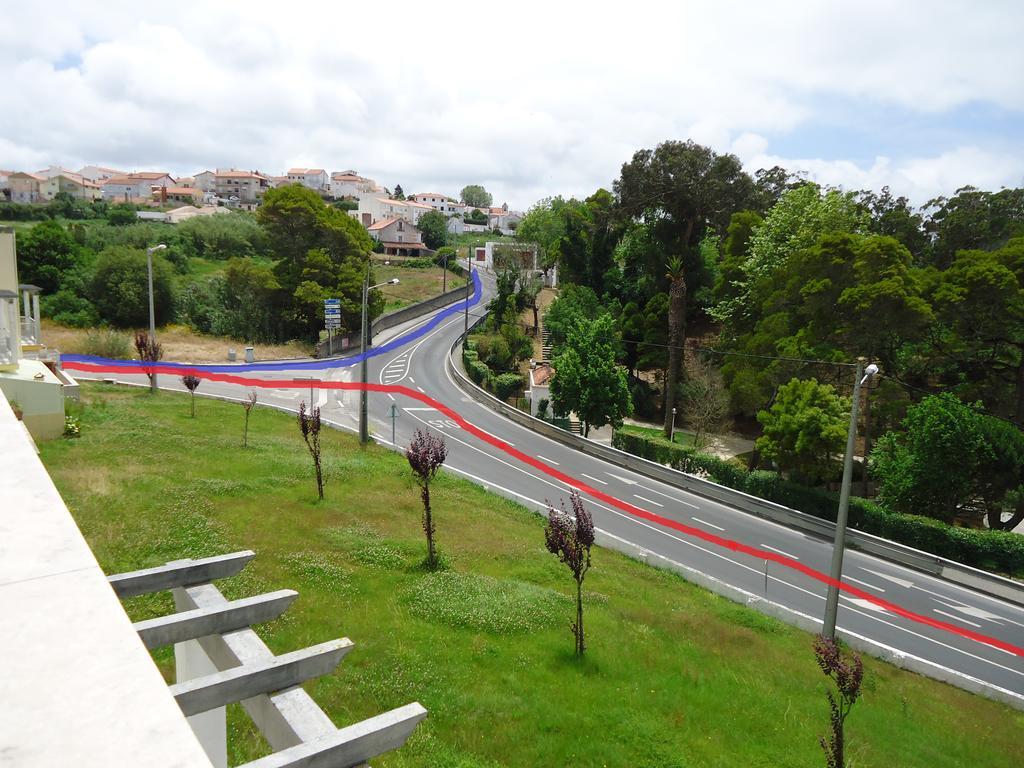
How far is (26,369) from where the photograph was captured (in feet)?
67.3

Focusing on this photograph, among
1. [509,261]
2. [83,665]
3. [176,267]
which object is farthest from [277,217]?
[83,665]

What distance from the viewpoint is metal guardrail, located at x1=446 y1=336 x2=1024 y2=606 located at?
2245 cm

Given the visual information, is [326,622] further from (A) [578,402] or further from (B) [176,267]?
(B) [176,267]

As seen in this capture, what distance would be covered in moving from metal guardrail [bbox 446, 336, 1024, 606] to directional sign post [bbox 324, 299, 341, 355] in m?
14.2

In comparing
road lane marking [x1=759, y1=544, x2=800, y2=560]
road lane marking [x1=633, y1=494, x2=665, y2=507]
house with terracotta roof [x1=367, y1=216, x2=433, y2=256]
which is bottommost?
road lane marking [x1=759, y1=544, x2=800, y2=560]

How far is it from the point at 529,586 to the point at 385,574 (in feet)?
9.93

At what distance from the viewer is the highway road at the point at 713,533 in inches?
707

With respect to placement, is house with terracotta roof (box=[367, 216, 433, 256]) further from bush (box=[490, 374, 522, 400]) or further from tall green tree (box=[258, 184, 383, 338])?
bush (box=[490, 374, 522, 400])

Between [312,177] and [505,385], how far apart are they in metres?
139

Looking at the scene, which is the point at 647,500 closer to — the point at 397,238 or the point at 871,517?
the point at 871,517

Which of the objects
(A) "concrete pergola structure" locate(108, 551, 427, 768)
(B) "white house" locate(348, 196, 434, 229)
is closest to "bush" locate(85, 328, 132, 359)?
(A) "concrete pergola structure" locate(108, 551, 427, 768)

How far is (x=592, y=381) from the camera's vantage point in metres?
34.6
